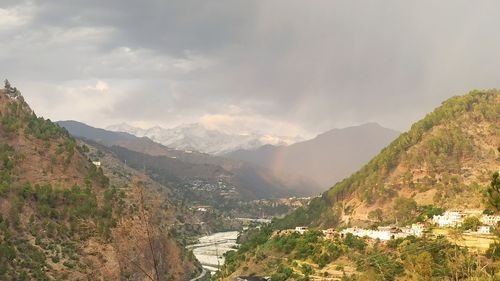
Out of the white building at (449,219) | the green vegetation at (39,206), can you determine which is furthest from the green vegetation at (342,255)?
the green vegetation at (39,206)

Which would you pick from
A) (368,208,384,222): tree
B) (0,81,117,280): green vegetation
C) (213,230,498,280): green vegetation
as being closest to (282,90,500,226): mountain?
(368,208,384,222): tree

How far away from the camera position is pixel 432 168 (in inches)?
5674

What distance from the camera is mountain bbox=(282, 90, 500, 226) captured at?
434 ft

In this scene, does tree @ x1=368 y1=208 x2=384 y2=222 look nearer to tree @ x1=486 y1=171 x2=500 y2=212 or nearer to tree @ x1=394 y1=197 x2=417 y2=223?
tree @ x1=394 y1=197 x2=417 y2=223

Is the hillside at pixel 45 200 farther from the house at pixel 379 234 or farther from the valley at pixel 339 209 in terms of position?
the house at pixel 379 234

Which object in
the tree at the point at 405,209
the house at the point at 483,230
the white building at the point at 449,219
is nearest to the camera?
the house at the point at 483,230

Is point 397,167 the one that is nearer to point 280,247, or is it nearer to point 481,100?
point 481,100

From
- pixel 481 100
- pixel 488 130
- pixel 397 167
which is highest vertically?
pixel 481 100

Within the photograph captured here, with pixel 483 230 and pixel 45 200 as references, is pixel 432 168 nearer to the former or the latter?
pixel 483 230

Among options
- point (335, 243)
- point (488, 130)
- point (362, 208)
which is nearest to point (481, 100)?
point (488, 130)

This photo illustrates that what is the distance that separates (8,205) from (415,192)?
102882 millimetres

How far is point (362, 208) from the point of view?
149 metres

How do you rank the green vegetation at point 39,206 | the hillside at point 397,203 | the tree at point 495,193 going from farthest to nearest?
the green vegetation at point 39,206 → the hillside at point 397,203 → the tree at point 495,193

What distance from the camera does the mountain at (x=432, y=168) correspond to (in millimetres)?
132375
